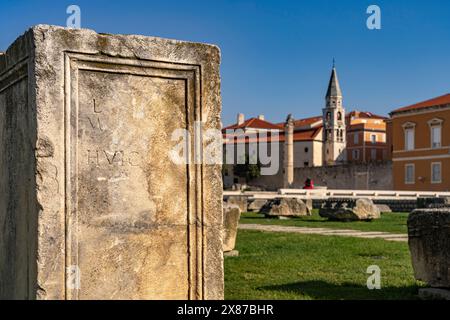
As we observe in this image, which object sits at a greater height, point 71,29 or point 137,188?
point 71,29

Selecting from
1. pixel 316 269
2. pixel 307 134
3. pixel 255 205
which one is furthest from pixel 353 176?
pixel 316 269

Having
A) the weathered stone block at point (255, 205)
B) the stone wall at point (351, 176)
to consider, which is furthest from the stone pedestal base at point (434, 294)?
the stone wall at point (351, 176)

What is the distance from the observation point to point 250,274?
7.14 m

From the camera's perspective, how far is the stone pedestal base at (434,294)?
5.36 meters

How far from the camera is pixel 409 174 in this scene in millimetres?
46500

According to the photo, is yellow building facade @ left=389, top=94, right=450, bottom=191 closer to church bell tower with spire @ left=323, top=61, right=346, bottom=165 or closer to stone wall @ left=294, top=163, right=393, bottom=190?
stone wall @ left=294, top=163, right=393, bottom=190

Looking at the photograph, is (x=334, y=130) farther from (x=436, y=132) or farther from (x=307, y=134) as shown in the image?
(x=436, y=132)

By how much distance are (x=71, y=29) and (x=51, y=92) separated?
0.34m

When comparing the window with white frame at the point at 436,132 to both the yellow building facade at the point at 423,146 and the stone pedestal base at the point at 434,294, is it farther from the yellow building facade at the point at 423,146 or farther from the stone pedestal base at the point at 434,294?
the stone pedestal base at the point at 434,294

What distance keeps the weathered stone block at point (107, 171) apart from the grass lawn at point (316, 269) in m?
2.44

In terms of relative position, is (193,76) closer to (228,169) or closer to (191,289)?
(191,289)

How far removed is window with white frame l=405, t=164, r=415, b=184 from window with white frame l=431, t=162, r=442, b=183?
1782mm
